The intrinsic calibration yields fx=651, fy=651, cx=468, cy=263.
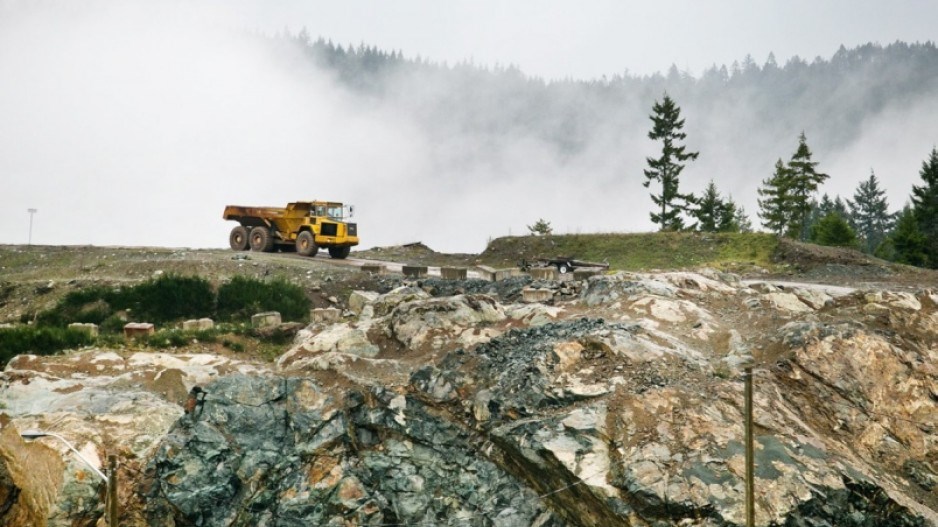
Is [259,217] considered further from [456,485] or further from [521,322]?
[456,485]

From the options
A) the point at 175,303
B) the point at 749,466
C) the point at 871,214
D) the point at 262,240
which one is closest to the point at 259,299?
the point at 175,303

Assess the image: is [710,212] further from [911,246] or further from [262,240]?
[262,240]

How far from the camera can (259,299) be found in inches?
939

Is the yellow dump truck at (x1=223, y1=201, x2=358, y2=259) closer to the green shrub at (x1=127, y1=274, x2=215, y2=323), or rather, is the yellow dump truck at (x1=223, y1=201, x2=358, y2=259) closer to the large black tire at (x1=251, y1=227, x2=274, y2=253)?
the large black tire at (x1=251, y1=227, x2=274, y2=253)

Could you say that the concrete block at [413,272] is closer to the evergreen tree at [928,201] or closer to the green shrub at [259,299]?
the green shrub at [259,299]

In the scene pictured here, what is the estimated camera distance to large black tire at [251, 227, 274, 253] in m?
33.5

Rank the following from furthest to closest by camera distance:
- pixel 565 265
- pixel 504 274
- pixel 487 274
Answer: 1. pixel 565 265
2. pixel 487 274
3. pixel 504 274

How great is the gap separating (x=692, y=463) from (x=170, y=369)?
12.3 meters

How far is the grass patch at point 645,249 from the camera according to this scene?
3341 cm

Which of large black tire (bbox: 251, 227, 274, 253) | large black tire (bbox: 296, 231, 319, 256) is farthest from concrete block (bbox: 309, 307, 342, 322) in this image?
large black tire (bbox: 251, 227, 274, 253)

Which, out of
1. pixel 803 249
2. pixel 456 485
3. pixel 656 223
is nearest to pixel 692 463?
pixel 456 485

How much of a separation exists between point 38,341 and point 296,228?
15.9m

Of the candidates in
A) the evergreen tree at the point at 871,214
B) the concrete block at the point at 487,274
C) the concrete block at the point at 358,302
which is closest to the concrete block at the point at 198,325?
the concrete block at the point at 358,302

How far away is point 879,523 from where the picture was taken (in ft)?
36.6
